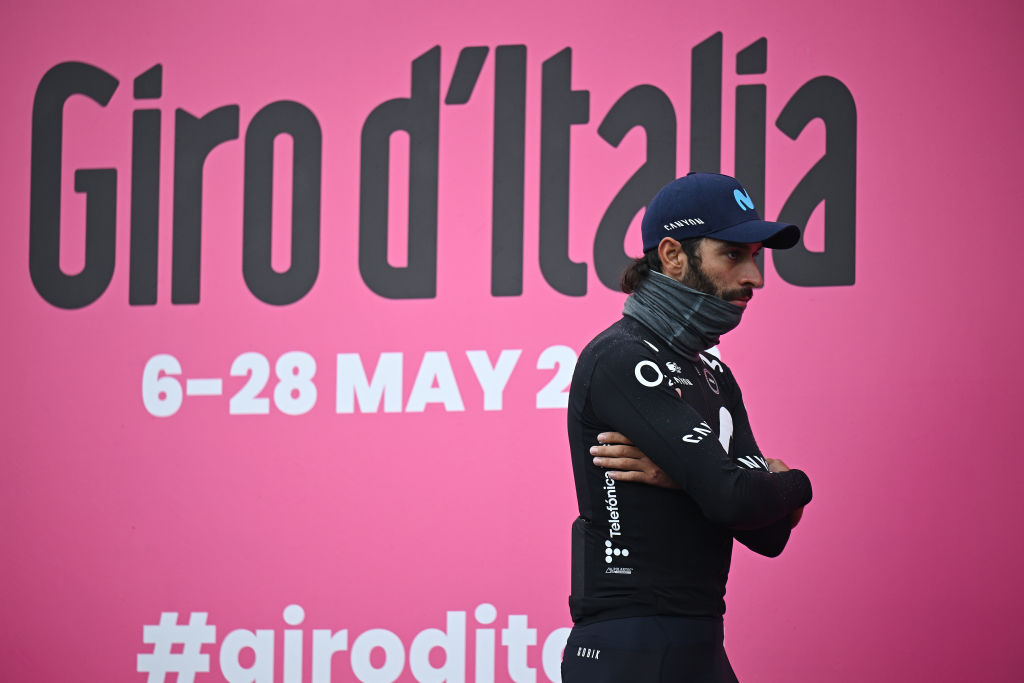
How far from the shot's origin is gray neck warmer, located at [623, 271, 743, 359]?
1932 mm

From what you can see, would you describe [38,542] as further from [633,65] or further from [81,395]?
[633,65]

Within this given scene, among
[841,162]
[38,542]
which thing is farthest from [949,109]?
[38,542]

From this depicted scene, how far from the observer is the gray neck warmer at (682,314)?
1.93m

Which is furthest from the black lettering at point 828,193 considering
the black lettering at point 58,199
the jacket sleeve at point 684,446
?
the black lettering at point 58,199

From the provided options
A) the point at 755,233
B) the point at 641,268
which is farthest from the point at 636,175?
the point at 755,233

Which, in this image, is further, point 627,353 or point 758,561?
point 758,561

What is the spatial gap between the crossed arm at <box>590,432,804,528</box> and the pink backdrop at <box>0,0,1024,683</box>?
1.45 metres

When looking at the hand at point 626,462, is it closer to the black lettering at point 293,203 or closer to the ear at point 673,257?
the ear at point 673,257

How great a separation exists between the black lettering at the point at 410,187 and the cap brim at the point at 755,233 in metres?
1.60

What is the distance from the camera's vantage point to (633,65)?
3436mm

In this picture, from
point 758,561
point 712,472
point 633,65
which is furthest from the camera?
point 633,65

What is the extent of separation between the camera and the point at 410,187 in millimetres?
3510

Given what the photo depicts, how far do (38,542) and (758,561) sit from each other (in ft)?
7.05

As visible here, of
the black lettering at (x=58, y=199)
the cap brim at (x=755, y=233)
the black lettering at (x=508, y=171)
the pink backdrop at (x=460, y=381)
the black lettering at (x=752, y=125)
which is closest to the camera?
the cap brim at (x=755, y=233)
